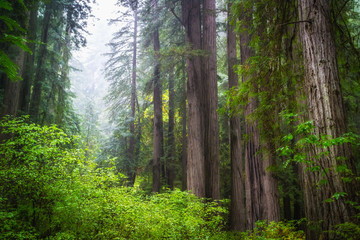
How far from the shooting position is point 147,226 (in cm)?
395

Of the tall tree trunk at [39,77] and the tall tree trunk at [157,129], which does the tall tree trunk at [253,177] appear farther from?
the tall tree trunk at [39,77]

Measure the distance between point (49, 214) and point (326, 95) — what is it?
4.76m

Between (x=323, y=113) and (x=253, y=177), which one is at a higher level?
(x=323, y=113)

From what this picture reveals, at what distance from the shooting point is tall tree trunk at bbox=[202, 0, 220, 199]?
8.48 metres

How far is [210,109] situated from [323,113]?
5.90 meters

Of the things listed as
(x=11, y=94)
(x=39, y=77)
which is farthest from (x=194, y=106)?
(x=39, y=77)

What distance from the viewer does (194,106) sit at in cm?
864

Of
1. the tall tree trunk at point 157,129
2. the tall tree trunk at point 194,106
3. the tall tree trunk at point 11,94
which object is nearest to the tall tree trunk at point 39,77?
the tall tree trunk at point 11,94

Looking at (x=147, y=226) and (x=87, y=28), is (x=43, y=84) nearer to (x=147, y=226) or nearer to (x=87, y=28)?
(x=87, y=28)

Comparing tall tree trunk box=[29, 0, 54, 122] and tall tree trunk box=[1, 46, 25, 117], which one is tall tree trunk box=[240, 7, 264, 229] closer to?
tall tree trunk box=[1, 46, 25, 117]

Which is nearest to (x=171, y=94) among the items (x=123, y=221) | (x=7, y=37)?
(x=123, y=221)

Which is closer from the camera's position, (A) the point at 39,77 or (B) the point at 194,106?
(B) the point at 194,106

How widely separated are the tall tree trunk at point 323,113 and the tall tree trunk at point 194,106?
15.3 ft

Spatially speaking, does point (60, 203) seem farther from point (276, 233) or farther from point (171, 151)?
point (171, 151)
